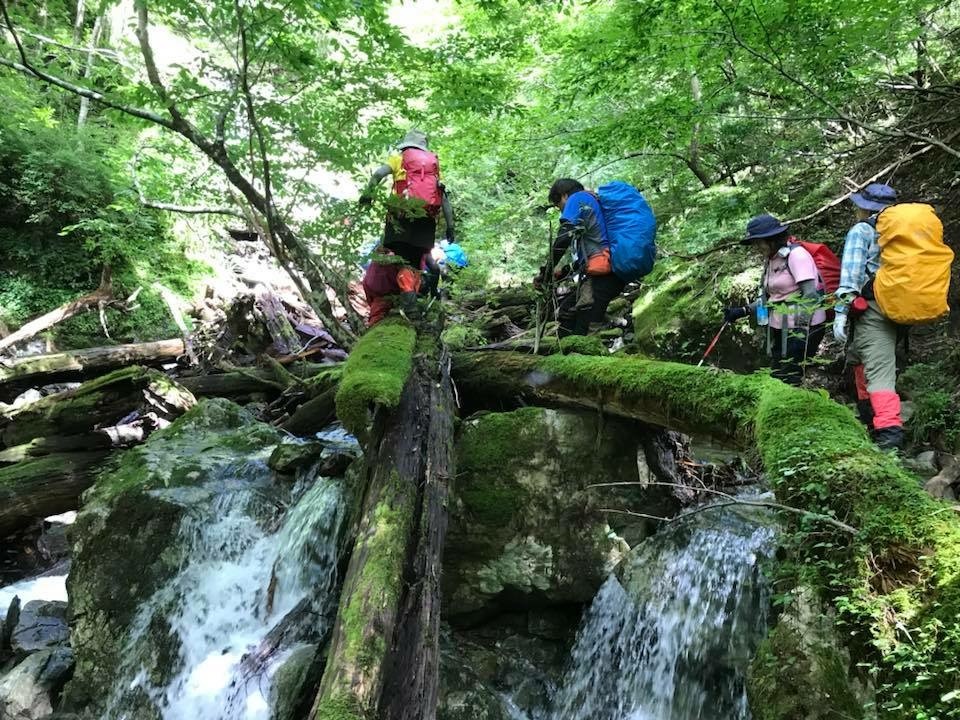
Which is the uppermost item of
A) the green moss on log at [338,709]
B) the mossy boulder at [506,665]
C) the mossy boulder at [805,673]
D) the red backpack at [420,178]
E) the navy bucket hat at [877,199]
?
the red backpack at [420,178]

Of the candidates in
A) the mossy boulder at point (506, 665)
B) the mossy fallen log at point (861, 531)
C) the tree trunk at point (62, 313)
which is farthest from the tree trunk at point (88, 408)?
the mossy fallen log at point (861, 531)

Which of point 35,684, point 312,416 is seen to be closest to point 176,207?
point 312,416

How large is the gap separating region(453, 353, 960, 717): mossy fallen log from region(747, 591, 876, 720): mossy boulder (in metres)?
0.23

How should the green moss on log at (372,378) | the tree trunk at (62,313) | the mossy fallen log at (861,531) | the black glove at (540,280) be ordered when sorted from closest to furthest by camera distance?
the mossy fallen log at (861,531) → the green moss on log at (372,378) → the black glove at (540,280) → the tree trunk at (62,313)

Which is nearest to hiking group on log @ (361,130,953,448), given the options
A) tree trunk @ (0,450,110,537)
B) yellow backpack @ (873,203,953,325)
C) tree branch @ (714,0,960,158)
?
yellow backpack @ (873,203,953,325)

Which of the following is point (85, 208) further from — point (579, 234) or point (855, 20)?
point (855, 20)

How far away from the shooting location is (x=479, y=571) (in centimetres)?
532

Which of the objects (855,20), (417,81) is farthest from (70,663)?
(855,20)

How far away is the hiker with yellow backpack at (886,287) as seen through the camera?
Answer: 15.2ft

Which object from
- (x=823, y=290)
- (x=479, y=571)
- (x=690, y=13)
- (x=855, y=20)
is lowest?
(x=479, y=571)

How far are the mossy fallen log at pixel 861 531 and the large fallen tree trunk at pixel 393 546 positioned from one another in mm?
1853

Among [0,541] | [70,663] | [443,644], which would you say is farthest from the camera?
[0,541]

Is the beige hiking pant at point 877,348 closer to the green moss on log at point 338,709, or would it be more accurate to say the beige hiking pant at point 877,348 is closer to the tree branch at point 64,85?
the green moss on log at point 338,709

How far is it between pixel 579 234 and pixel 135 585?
221 inches
